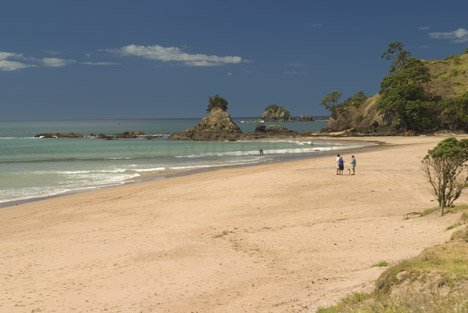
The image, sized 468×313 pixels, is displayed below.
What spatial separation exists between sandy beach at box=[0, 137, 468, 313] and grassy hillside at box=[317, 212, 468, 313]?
4.59ft

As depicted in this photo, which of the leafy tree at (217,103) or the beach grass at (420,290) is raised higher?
the leafy tree at (217,103)

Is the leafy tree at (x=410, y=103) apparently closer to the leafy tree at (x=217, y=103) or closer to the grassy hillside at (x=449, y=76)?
the grassy hillside at (x=449, y=76)

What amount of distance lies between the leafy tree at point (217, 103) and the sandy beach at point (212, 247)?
9191cm

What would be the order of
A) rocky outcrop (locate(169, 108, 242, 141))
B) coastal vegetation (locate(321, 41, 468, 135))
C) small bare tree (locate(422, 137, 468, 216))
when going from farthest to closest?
rocky outcrop (locate(169, 108, 242, 141)) < coastal vegetation (locate(321, 41, 468, 135)) < small bare tree (locate(422, 137, 468, 216))

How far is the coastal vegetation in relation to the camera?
86688mm

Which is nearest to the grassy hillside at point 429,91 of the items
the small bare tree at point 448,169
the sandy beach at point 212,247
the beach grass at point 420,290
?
the sandy beach at point 212,247

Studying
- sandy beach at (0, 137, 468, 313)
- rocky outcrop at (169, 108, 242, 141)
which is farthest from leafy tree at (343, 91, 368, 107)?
sandy beach at (0, 137, 468, 313)

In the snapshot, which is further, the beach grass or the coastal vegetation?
the coastal vegetation

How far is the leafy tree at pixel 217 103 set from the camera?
11475 centimetres

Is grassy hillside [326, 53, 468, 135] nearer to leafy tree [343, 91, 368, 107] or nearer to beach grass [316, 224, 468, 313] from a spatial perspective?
Answer: leafy tree [343, 91, 368, 107]

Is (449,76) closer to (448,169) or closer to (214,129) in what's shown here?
(214,129)

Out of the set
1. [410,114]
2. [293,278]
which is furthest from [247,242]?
[410,114]

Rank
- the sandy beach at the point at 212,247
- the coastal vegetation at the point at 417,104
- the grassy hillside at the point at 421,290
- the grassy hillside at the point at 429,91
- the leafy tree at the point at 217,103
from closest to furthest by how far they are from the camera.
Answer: the grassy hillside at the point at 421,290 < the sandy beach at the point at 212,247 < the coastal vegetation at the point at 417,104 < the grassy hillside at the point at 429,91 < the leafy tree at the point at 217,103

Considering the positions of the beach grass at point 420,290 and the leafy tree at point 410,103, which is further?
the leafy tree at point 410,103
